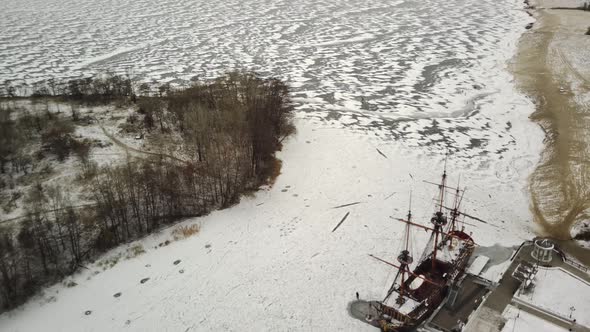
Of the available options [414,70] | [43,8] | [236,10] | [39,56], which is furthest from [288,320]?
[43,8]

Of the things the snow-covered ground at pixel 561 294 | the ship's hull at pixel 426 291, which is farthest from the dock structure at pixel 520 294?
the ship's hull at pixel 426 291

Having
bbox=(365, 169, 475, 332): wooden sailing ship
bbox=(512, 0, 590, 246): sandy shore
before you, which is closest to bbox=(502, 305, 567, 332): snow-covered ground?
bbox=(365, 169, 475, 332): wooden sailing ship

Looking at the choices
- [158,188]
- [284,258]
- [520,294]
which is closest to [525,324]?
[520,294]

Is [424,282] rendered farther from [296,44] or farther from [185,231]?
[296,44]

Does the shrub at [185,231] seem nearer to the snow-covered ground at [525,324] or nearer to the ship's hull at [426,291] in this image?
the ship's hull at [426,291]

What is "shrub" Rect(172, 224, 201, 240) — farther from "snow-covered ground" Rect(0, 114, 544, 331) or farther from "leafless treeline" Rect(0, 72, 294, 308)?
"leafless treeline" Rect(0, 72, 294, 308)

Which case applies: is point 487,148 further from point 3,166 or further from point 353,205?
point 3,166

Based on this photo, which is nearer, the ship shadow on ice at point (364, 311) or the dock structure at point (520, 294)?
the dock structure at point (520, 294)
